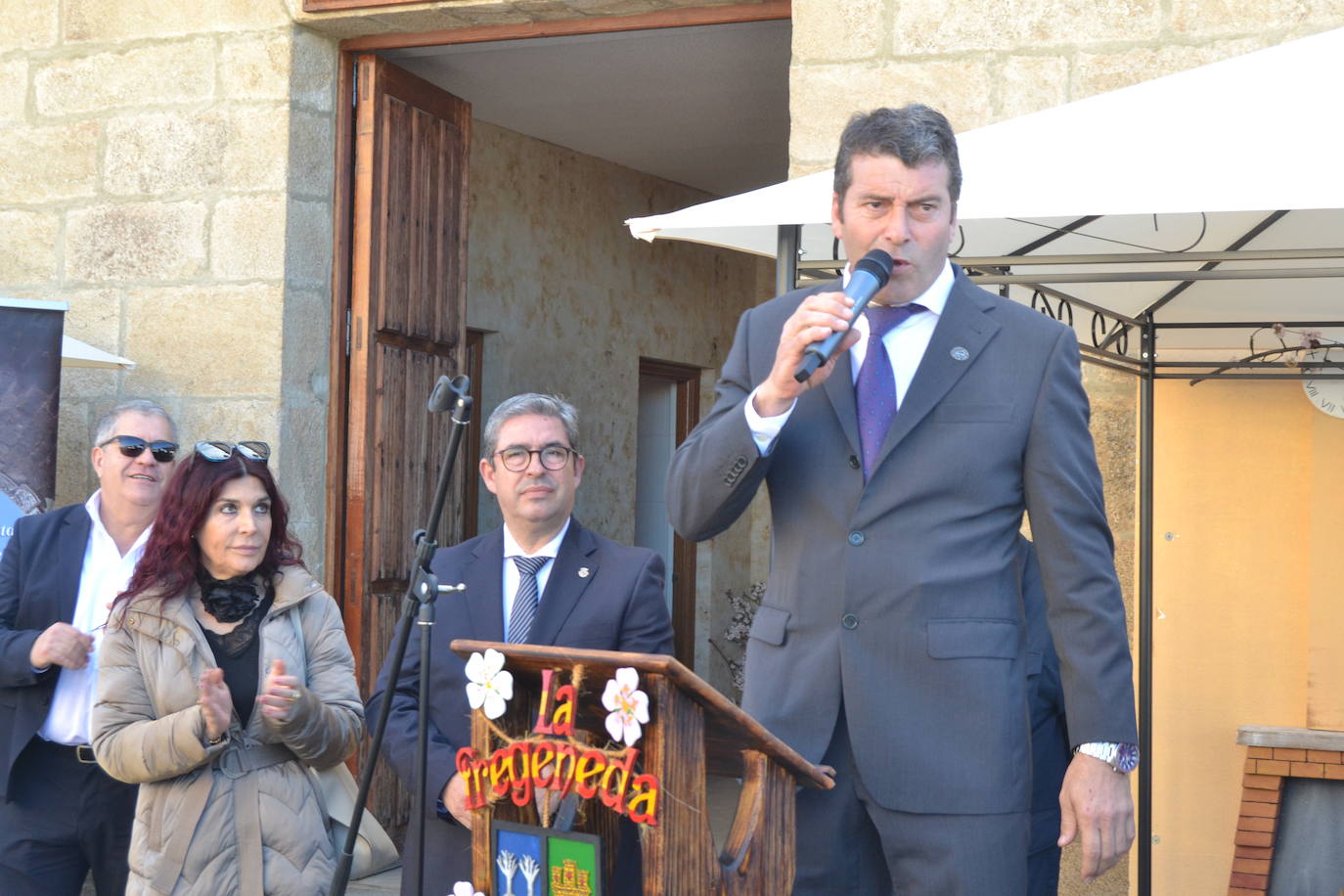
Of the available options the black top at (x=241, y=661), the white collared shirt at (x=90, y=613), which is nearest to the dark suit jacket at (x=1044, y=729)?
the black top at (x=241, y=661)

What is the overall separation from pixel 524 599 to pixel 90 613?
156 centimetres

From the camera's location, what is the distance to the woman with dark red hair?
3.19 metres

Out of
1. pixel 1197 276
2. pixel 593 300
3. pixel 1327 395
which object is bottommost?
pixel 1327 395

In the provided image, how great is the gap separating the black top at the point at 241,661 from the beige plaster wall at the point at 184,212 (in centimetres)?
242

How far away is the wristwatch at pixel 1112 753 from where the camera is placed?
191cm

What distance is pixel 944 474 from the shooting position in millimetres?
1954

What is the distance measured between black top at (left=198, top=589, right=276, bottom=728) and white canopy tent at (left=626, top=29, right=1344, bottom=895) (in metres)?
1.34

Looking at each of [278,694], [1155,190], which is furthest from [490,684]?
[1155,190]

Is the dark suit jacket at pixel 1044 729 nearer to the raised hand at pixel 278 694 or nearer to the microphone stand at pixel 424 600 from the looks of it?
the microphone stand at pixel 424 600

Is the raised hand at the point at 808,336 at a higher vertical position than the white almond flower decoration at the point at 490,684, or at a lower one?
higher

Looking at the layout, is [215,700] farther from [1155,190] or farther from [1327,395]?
[1327,395]

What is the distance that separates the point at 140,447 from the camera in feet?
13.7

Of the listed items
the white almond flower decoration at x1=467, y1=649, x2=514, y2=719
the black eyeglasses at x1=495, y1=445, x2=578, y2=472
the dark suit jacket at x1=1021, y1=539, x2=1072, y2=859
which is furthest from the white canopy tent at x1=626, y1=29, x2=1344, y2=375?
the white almond flower decoration at x1=467, y1=649, x2=514, y2=719

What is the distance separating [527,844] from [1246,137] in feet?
7.03
